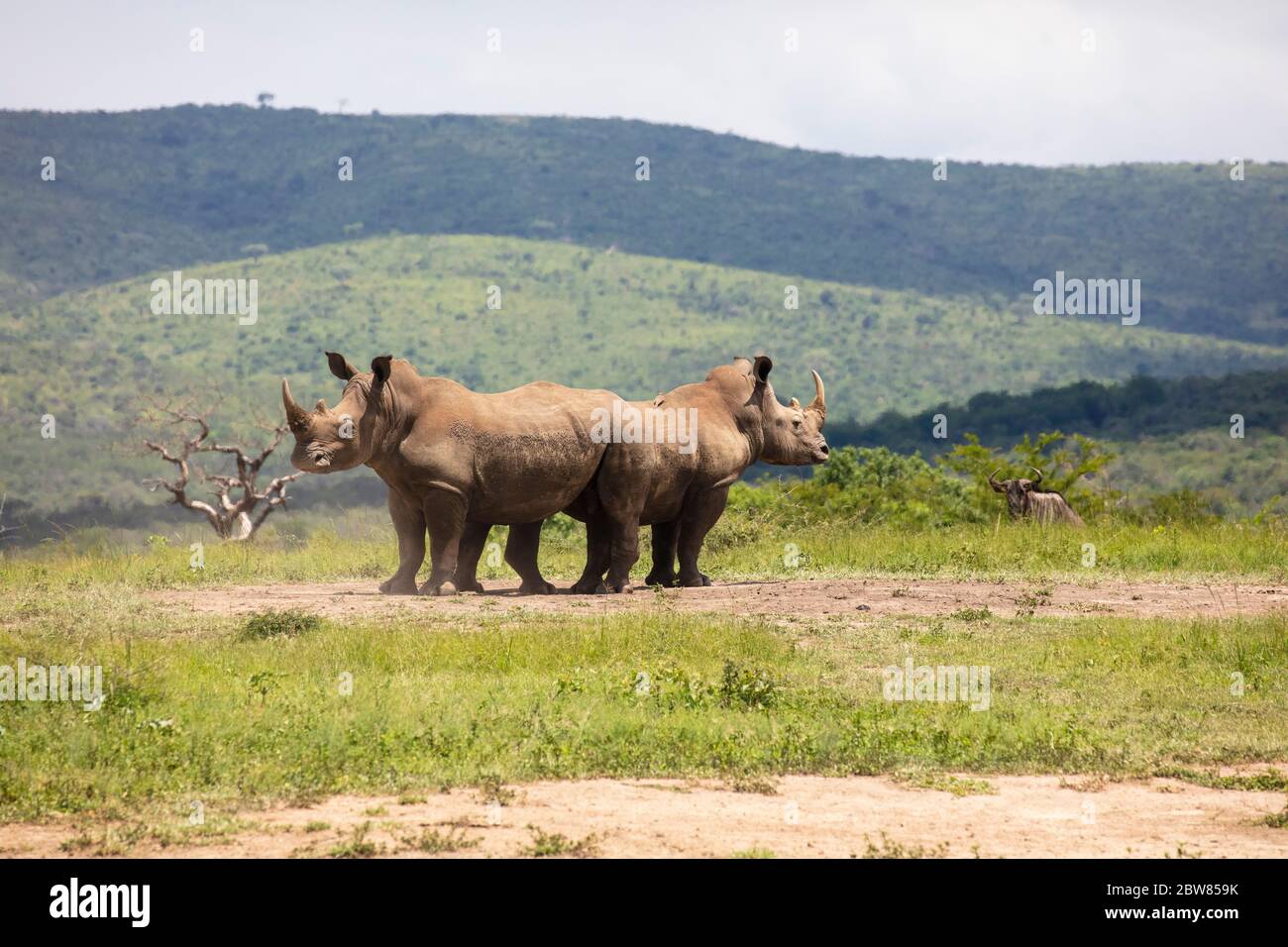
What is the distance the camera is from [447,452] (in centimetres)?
1547

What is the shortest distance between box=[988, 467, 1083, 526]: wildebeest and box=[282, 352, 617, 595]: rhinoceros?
361 inches

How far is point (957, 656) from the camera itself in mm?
12656

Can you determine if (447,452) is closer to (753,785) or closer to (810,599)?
(810,599)

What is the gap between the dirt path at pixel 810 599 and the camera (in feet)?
48.8

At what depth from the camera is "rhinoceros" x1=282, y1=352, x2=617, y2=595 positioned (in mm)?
15125

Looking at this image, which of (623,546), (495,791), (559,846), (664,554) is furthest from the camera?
(664,554)

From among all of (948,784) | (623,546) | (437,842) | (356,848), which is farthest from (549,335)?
(356,848)

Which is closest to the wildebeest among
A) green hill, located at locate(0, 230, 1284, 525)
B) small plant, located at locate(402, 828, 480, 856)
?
small plant, located at locate(402, 828, 480, 856)

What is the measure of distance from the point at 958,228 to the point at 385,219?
51455mm

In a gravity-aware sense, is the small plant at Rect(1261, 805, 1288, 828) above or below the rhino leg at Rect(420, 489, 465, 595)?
below

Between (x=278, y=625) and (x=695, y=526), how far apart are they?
17.7ft

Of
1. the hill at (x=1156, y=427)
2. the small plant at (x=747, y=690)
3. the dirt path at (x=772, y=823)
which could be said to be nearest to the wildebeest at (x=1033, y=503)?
the small plant at (x=747, y=690)

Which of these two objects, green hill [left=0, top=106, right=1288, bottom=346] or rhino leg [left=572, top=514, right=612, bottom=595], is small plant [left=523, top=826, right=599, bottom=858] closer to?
rhino leg [left=572, top=514, right=612, bottom=595]
